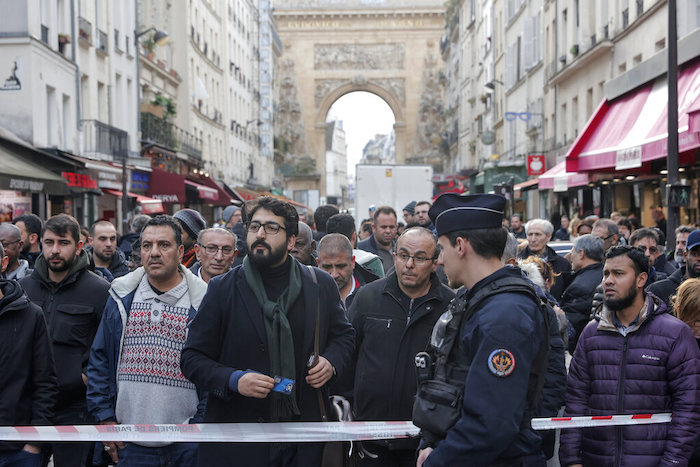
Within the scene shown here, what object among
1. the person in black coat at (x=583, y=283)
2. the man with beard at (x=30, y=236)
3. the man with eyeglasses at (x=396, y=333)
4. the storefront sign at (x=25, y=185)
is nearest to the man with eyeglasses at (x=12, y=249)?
the man with beard at (x=30, y=236)

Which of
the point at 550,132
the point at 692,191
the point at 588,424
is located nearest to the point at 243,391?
the point at 588,424

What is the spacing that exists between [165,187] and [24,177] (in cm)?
1443

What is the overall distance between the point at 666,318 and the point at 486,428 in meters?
→ 2.06

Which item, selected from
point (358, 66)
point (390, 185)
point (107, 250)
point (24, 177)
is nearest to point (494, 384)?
point (107, 250)

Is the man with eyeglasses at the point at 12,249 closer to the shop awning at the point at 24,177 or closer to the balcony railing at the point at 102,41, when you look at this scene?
the shop awning at the point at 24,177

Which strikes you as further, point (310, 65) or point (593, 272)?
point (310, 65)

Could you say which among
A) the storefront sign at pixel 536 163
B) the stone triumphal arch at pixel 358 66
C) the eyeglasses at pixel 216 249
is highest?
the stone triumphal arch at pixel 358 66

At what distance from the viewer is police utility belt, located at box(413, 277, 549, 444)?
327 cm

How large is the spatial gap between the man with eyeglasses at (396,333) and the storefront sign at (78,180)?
637 inches

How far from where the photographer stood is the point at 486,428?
121 inches

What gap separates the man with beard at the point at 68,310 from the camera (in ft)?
18.4

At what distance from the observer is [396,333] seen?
17.3 ft

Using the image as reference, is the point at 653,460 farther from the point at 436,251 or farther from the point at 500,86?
the point at 500,86

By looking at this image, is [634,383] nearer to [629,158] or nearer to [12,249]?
[12,249]
